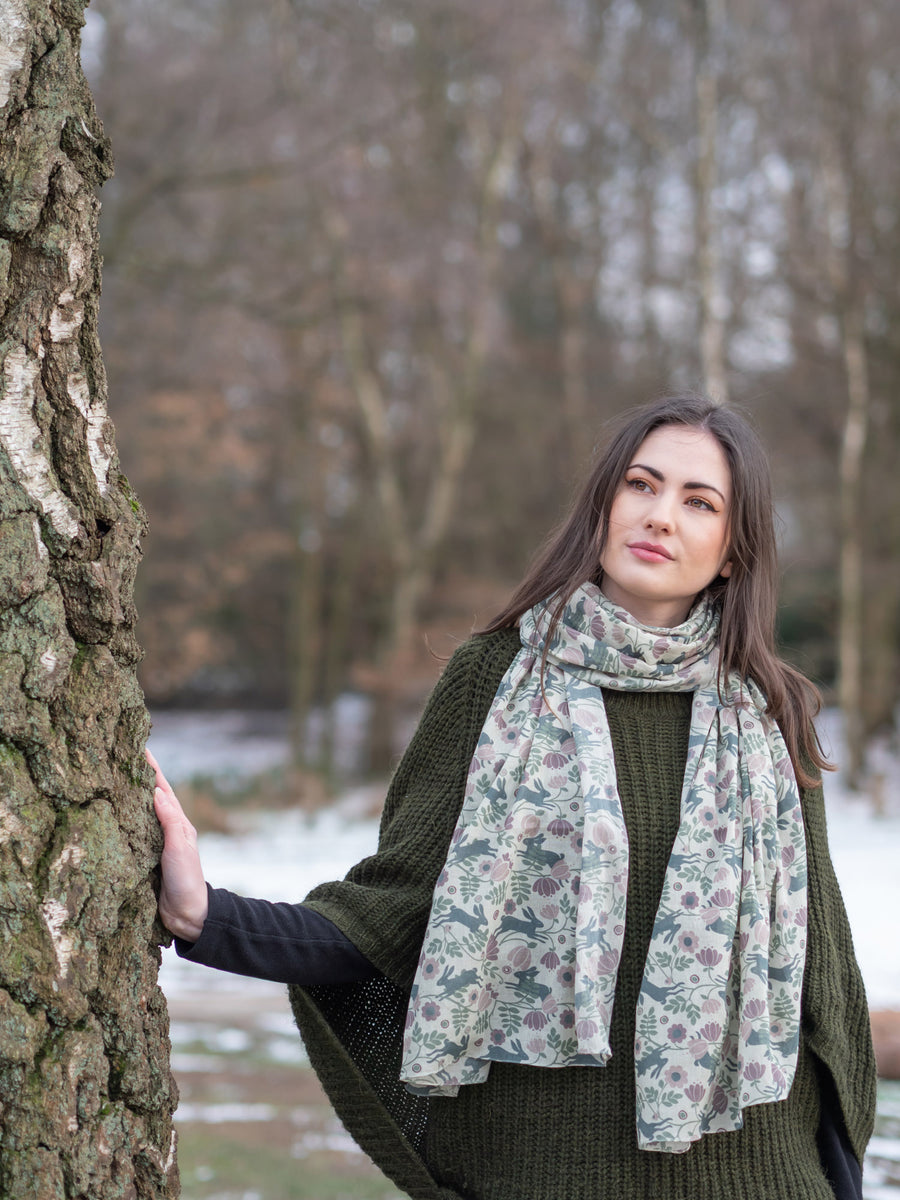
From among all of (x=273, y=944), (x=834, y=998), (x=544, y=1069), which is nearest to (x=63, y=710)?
(x=273, y=944)

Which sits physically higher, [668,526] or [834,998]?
[668,526]

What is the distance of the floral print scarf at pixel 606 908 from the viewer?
73.3 inches

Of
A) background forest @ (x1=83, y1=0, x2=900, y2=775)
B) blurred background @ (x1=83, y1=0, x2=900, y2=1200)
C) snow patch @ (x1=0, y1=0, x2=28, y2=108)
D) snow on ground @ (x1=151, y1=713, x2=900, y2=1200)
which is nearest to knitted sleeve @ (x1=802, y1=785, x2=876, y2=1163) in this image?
snow on ground @ (x1=151, y1=713, x2=900, y2=1200)

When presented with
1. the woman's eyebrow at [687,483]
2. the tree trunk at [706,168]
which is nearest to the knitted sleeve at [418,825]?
the woman's eyebrow at [687,483]

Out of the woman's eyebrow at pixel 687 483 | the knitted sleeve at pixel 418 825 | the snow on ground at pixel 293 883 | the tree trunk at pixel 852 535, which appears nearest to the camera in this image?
the knitted sleeve at pixel 418 825

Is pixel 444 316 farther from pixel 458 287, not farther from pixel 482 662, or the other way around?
pixel 482 662

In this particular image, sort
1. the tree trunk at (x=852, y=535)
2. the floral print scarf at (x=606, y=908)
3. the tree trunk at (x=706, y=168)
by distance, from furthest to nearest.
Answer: the tree trunk at (x=852, y=535), the tree trunk at (x=706, y=168), the floral print scarf at (x=606, y=908)

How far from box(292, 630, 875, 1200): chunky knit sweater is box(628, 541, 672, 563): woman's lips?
0.23 metres

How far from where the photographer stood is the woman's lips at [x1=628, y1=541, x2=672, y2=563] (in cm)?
207

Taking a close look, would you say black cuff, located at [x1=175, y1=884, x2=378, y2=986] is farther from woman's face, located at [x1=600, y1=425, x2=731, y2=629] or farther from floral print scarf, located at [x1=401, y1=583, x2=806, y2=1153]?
woman's face, located at [x1=600, y1=425, x2=731, y2=629]

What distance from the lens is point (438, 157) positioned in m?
14.6

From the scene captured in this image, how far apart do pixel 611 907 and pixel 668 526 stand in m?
0.62

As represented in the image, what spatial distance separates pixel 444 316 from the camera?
1464 cm

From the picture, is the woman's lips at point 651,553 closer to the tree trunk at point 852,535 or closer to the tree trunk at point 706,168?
the tree trunk at point 706,168
